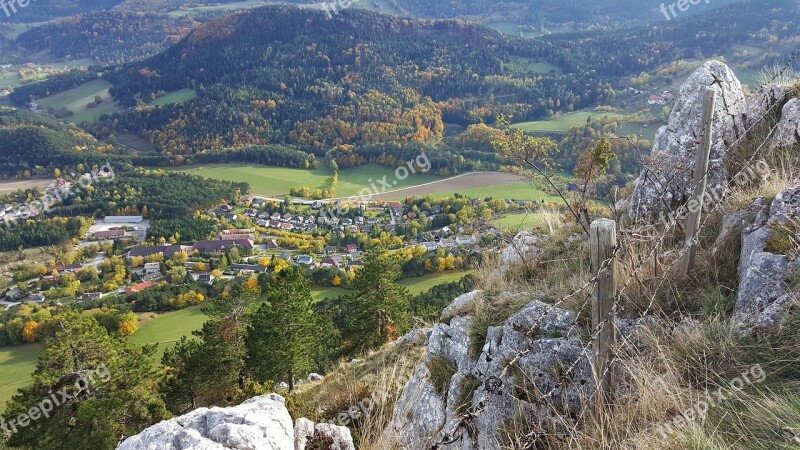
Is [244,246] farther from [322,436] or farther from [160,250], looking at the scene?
[322,436]

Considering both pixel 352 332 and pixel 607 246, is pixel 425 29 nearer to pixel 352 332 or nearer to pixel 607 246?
pixel 352 332

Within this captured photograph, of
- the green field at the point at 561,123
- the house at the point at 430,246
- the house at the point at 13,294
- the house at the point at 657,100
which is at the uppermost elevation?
the house at the point at 657,100

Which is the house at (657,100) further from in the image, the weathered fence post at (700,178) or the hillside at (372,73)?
the weathered fence post at (700,178)

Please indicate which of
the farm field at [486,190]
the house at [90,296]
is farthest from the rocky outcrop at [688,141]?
the house at [90,296]

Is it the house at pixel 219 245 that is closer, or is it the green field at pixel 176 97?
the house at pixel 219 245

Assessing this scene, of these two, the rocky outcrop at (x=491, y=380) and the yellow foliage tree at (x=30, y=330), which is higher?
the rocky outcrop at (x=491, y=380)

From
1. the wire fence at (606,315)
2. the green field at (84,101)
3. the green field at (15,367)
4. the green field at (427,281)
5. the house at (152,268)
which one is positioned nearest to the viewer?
the wire fence at (606,315)

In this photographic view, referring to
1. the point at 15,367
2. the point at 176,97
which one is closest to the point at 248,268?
the point at 15,367

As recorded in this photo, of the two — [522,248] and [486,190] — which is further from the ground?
[522,248]
